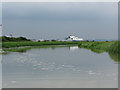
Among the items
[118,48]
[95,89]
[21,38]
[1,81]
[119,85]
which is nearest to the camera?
[95,89]

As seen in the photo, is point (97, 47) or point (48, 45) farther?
point (48, 45)

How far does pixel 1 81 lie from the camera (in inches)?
355

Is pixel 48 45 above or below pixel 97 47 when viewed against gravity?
below

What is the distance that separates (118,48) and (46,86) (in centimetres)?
1452

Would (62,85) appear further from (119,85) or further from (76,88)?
(119,85)

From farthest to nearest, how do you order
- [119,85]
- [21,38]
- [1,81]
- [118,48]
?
[21,38], [118,48], [1,81], [119,85]

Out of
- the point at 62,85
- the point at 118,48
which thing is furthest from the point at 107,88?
the point at 118,48

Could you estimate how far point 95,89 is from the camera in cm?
759

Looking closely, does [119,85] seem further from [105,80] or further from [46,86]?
[46,86]

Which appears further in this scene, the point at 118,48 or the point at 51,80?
the point at 118,48

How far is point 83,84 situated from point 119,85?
4.63ft

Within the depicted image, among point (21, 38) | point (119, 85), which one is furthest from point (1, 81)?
point (21, 38)

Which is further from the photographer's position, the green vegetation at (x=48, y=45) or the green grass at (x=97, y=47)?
the green vegetation at (x=48, y=45)

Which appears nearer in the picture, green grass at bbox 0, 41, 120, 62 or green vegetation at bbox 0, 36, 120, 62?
green grass at bbox 0, 41, 120, 62
